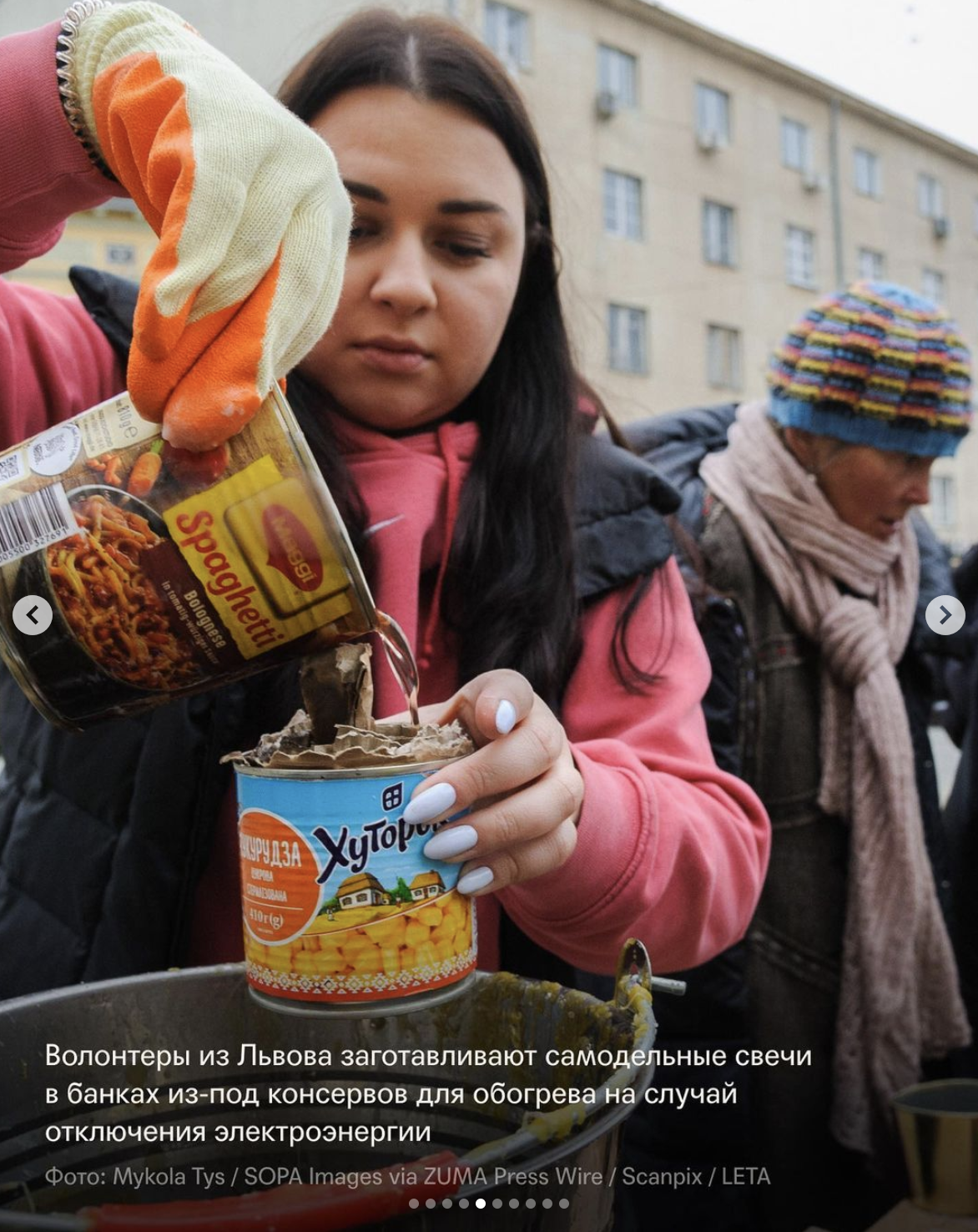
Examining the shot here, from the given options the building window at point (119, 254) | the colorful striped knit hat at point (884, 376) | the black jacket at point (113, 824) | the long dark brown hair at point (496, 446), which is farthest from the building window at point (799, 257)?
the black jacket at point (113, 824)

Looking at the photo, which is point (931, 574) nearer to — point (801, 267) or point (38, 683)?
point (38, 683)

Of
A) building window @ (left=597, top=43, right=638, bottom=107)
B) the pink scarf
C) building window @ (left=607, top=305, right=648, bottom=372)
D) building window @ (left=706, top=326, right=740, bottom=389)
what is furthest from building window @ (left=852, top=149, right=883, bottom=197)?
the pink scarf

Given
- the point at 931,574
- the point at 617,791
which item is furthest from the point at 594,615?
the point at 931,574

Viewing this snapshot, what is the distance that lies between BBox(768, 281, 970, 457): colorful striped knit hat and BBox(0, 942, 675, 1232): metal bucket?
1.31 m

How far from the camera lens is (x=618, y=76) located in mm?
7434

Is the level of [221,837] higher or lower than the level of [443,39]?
lower

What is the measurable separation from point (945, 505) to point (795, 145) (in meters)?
3.76

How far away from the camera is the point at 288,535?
0.65m

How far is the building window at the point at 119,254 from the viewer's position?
1445 millimetres

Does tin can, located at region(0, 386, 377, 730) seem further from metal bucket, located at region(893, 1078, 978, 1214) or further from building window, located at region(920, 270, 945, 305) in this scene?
building window, located at region(920, 270, 945, 305)

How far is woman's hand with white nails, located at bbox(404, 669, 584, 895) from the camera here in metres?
0.65

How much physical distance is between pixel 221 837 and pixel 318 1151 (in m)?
0.30

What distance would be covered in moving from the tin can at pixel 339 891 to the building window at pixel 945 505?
485cm

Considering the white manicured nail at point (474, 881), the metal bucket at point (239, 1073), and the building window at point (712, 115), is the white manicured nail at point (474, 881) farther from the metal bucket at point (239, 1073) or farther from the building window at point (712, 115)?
the building window at point (712, 115)
